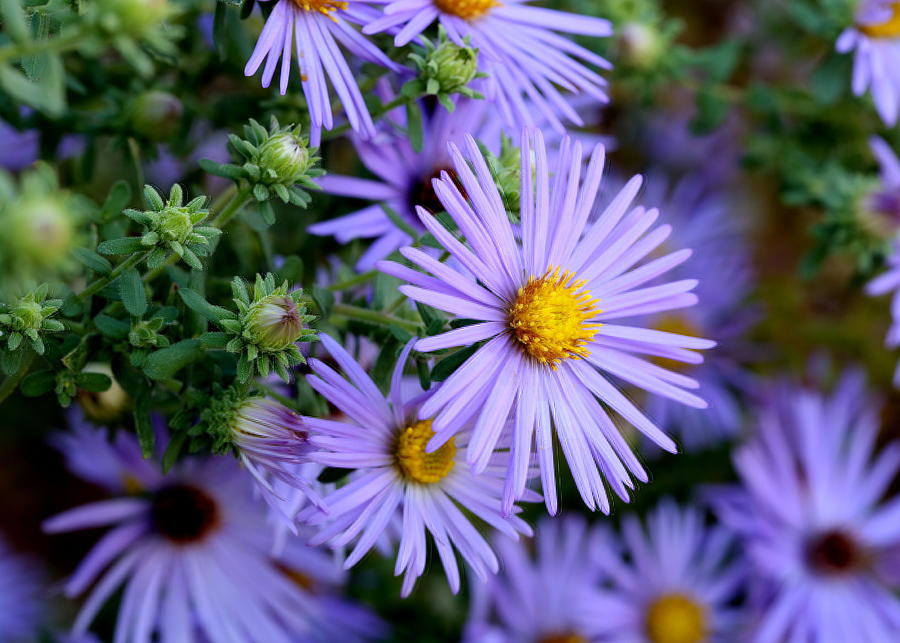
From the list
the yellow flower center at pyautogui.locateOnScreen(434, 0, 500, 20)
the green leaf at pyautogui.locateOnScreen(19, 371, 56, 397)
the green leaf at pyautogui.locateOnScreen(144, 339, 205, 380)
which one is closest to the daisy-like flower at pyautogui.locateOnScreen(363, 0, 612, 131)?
the yellow flower center at pyautogui.locateOnScreen(434, 0, 500, 20)

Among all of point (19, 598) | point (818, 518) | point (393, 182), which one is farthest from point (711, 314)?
point (19, 598)

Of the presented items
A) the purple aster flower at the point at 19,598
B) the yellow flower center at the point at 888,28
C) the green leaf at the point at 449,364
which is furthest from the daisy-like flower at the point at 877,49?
the purple aster flower at the point at 19,598

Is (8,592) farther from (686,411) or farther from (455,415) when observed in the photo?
(686,411)

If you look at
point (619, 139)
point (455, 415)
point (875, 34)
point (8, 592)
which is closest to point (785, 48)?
point (619, 139)

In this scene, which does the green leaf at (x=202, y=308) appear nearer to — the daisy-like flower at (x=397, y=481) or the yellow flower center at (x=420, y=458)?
the daisy-like flower at (x=397, y=481)

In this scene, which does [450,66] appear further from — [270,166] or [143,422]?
[143,422]
